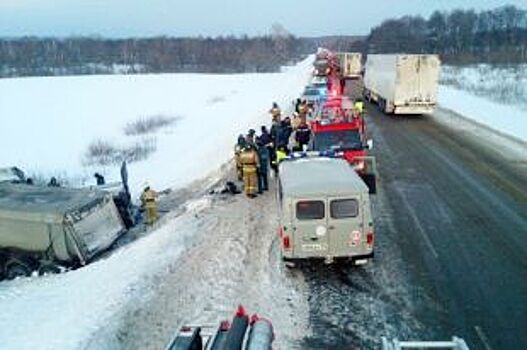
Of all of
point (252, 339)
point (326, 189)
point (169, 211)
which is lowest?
point (169, 211)

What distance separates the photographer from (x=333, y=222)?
10.8 metres

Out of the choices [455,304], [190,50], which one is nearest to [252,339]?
[455,304]

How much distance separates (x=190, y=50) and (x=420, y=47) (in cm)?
6547

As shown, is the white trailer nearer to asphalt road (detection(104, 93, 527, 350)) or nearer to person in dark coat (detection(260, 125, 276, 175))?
person in dark coat (detection(260, 125, 276, 175))

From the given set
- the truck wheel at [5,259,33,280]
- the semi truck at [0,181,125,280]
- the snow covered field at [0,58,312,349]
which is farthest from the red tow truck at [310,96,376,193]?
the truck wheel at [5,259,33,280]

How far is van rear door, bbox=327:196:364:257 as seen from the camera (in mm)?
10805

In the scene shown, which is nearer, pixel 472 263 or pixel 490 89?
pixel 472 263

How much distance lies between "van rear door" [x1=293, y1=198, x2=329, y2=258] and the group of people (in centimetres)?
480

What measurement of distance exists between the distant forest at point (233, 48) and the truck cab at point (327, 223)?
3420 inches

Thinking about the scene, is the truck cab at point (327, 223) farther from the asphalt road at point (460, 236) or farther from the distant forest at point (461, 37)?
the distant forest at point (461, 37)

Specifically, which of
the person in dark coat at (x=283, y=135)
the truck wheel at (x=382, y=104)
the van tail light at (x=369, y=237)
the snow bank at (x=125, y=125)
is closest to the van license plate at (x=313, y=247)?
the van tail light at (x=369, y=237)

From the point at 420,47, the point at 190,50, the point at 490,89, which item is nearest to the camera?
the point at 490,89

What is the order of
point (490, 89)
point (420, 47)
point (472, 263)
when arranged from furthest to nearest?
1. point (420, 47)
2. point (490, 89)
3. point (472, 263)

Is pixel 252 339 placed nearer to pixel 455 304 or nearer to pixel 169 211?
pixel 455 304
